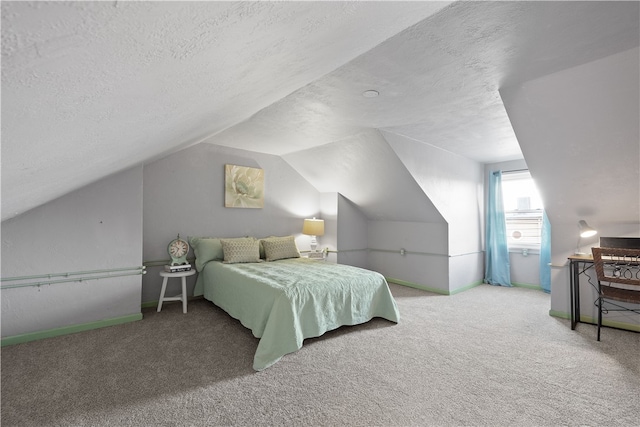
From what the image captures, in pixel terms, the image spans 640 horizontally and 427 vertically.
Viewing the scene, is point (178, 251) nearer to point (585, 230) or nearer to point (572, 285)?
point (572, 285)

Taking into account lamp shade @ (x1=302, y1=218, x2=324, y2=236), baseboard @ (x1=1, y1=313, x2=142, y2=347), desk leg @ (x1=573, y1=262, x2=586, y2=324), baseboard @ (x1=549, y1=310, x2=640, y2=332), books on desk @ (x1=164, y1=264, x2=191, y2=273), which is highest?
lamp shade @ (x1=302, y1=218, x2=324, y2=236)

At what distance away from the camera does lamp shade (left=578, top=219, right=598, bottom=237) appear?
3.20 m

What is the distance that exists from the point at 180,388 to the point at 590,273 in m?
4.30

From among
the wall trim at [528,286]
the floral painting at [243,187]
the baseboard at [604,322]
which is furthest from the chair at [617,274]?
the floral painting at [243,187]

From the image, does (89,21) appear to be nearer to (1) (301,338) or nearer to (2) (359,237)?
(1) (301,338)

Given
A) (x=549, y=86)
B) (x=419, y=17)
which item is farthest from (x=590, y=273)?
(x=419, y=17)

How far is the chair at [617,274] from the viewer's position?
2627mm

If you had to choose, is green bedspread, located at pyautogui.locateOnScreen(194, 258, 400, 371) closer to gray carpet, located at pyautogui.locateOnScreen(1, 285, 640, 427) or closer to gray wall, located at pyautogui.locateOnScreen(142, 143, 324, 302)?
gray carpet, located at pyautogui.locateOnScreen(1, 285, 640, 427)

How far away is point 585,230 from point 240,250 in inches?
166

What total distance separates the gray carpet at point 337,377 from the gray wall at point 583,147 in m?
1.07

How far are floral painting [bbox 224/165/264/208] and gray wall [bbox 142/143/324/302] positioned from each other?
96mm

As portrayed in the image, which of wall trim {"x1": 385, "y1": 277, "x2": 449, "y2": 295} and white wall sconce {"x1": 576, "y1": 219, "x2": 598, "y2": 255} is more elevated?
white wall sconce {"x1": 576, "y1": 219, "x2": 598, "y2": 255}

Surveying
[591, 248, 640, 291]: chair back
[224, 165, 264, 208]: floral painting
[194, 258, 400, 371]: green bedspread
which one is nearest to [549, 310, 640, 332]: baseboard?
[591, 248, 640, 291]: chair back

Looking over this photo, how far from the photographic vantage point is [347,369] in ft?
7.36
